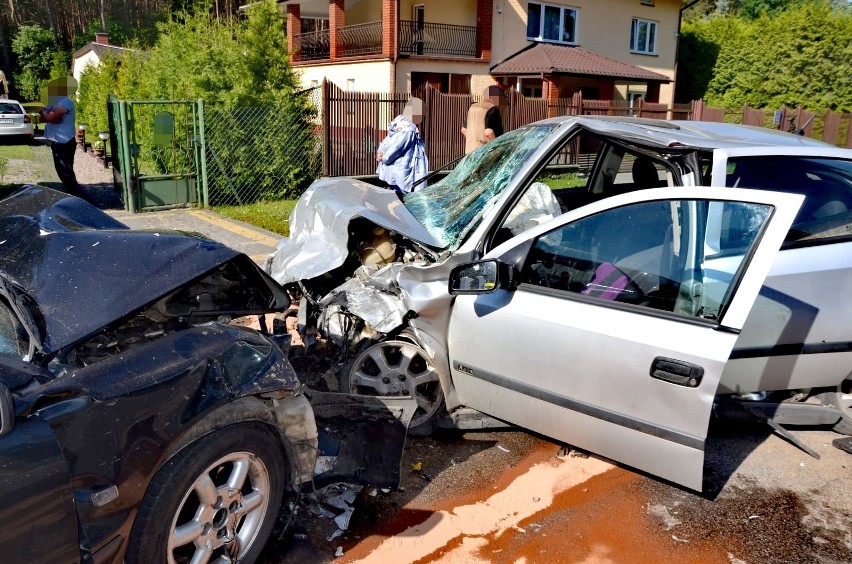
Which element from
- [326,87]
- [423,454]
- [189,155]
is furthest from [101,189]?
[423,454]

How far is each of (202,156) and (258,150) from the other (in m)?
0.98

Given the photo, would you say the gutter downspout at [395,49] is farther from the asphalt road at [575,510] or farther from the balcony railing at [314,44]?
the asphalt road at [575,510]

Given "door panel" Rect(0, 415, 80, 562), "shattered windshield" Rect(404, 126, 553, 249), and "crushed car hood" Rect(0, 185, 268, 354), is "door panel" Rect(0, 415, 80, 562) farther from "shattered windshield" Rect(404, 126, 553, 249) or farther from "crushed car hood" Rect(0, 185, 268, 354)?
"shattered windshield" Rect(404, 126, 553, 249)

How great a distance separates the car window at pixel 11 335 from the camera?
7.97 ft

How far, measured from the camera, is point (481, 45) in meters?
25.7

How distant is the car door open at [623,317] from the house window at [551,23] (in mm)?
25127

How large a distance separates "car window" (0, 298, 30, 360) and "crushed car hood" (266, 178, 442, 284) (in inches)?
78.1

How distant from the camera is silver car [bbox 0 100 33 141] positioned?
24484 mm

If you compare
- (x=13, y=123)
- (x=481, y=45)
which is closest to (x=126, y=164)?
(x=13, y=123)

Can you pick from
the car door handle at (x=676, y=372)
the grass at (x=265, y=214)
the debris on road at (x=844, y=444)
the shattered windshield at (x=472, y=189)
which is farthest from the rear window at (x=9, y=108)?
the debris on road at (x=844, y=444)

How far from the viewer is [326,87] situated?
12898 mm

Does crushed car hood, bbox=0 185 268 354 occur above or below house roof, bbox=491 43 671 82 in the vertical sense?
below

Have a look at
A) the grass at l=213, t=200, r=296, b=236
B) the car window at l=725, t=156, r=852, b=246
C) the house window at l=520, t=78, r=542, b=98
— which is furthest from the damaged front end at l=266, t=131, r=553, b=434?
the house window at l=520, t=78, r=542, b=98

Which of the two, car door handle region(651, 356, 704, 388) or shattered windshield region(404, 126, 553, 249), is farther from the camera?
shattered windshield region(404, 126, 553, 249)
